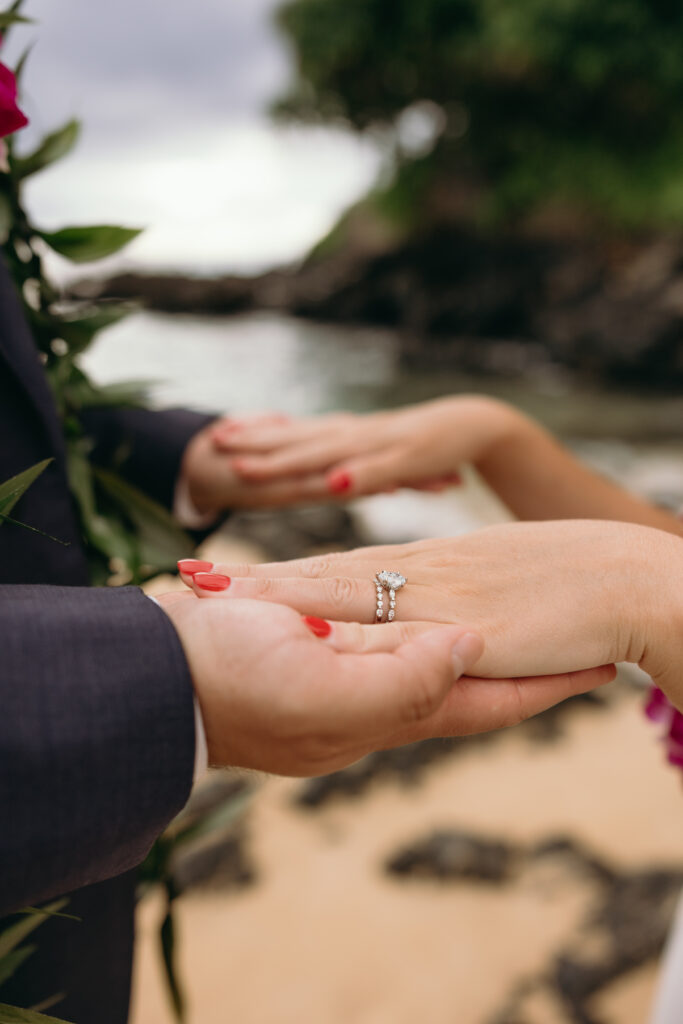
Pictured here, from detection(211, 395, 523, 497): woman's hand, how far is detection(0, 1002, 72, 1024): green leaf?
78cm

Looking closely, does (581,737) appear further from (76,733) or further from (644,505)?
(76,733)

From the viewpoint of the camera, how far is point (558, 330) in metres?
10.7

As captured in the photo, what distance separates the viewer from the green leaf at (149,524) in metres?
1.03

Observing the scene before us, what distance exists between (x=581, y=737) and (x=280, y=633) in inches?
99.4

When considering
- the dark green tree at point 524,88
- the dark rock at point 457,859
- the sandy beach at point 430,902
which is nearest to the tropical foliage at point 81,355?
the sandy beach at point 430,902

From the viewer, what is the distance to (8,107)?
0.65m

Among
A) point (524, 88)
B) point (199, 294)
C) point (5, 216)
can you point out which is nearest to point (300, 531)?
point (5, 216)

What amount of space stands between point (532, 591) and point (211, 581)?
0.31 m

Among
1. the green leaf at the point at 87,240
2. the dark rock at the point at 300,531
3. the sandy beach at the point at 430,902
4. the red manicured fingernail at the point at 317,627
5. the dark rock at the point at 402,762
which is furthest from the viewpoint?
the dark rock at the point at 300,531

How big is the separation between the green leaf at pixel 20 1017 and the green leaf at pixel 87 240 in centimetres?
83

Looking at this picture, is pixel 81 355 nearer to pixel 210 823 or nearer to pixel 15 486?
pixel 15 486

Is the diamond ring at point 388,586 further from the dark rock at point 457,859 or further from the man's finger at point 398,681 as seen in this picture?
the dark rock at point 457,859

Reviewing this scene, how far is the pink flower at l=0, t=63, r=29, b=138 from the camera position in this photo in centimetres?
64

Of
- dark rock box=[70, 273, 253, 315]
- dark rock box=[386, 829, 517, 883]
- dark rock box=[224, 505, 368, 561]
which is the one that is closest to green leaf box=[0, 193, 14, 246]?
dark rock box=[386, 829, 517, 883]
